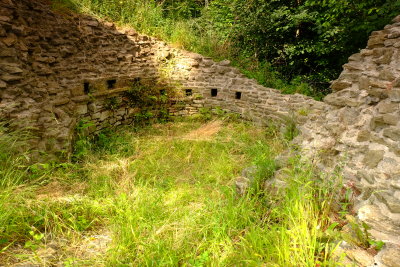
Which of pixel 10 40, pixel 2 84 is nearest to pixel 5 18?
pixel 10 40

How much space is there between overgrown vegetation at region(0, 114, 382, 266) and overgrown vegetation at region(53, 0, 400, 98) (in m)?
4.03

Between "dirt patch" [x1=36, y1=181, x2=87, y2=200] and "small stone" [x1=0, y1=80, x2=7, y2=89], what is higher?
"small stone" [x1=0, y1=80, x2=7, y2=89]

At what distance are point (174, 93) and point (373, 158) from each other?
5387 mm

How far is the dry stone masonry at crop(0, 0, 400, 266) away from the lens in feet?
7.89

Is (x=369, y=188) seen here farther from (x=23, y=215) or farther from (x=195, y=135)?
(x=195, y=135)

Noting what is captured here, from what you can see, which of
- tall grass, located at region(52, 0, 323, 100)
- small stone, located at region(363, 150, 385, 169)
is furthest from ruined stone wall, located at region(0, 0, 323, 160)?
small stone, located at region(363, 150, 385, 169)

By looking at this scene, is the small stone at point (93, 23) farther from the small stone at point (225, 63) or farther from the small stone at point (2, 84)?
the small stone at point (225, 63)

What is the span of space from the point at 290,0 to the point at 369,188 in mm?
7467

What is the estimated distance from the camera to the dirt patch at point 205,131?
5714 mm

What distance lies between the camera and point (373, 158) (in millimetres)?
2420

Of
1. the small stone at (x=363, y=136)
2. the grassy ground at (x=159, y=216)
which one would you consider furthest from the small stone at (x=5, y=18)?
the small stone at (x=363, y=136)

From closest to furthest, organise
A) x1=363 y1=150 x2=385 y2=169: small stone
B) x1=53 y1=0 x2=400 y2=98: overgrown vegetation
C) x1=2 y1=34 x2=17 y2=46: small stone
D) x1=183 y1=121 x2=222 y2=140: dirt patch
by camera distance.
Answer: x1=363 y1=150 x2=385 y2=169: small stone → x1=2 y1=34 x2=17 y2=46: small stone → x1=183 y1=121 x2=222 y2=140: dirt patch → x1=53 y1=0 x2=400 y2=98: overgrown vegetation

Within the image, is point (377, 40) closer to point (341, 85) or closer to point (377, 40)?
point (377, 40)

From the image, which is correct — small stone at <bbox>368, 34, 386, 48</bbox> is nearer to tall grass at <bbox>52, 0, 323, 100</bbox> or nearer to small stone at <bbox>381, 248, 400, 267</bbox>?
small stone at <bbox>381, 248, 400, 267</bbox>
